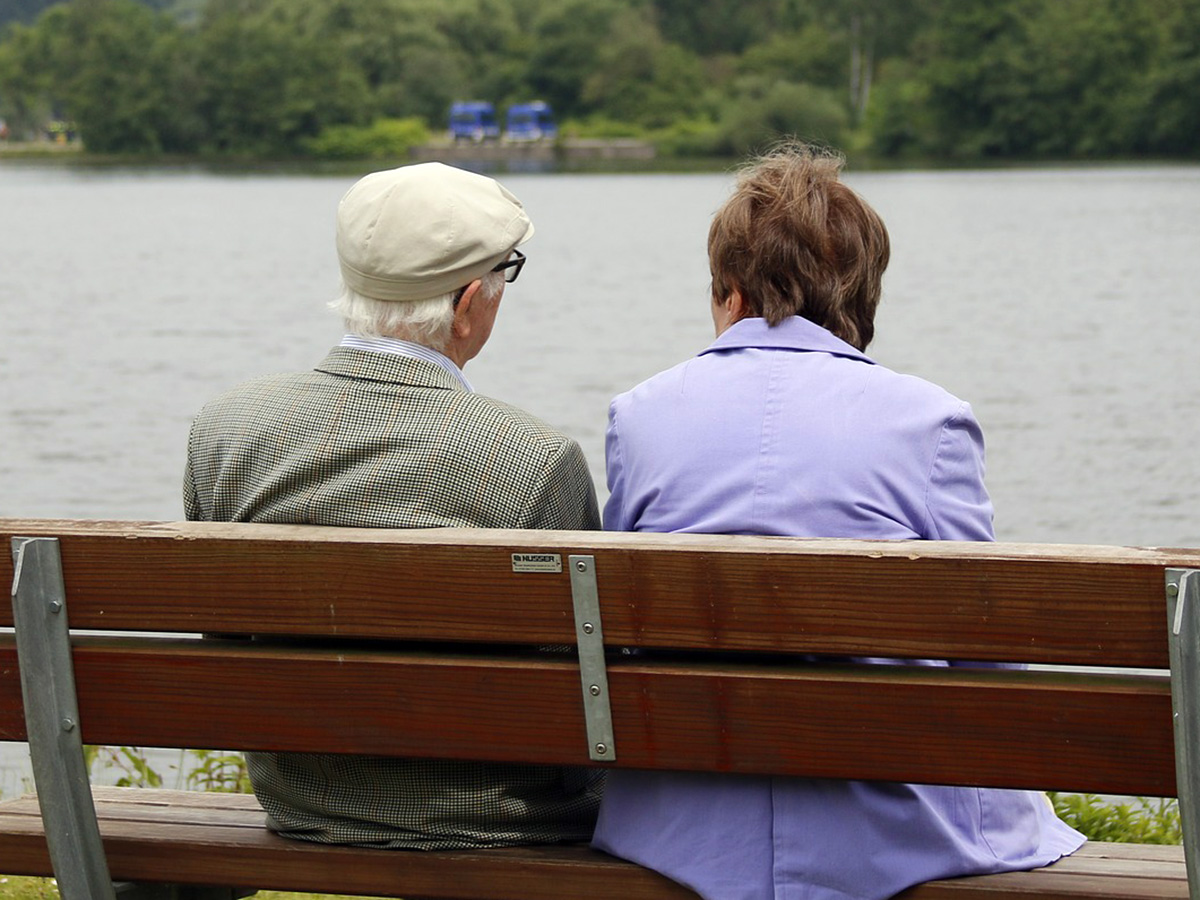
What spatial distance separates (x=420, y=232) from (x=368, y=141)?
9693 cm

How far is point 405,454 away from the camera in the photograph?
248 cm

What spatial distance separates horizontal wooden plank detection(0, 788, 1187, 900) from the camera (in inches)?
93.0

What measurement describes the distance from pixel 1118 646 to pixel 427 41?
353 feet

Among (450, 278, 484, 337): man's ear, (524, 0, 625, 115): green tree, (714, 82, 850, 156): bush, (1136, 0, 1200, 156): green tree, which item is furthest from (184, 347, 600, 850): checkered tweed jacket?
(524, 0, 625, 115): green tree

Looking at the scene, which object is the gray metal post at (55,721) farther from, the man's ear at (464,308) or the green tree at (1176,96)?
the green tree at (1176,96)

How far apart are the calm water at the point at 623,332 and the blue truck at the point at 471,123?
48262 millimetres

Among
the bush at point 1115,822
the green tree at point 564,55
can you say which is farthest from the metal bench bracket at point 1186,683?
the green tree at point 564,55

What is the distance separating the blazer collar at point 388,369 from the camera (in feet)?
8.43

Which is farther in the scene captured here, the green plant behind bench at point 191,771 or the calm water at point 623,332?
A: the calm water at point 623,332

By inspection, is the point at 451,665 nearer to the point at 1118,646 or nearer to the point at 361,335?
the point at 361,335

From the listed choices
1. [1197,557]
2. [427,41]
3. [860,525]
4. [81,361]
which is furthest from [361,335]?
[427,41]

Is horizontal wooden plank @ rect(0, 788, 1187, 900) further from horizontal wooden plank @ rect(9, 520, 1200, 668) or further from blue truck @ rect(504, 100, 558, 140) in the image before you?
blue truck @ rect(504, 100, 558, 140)

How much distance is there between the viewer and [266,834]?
8.65 feet

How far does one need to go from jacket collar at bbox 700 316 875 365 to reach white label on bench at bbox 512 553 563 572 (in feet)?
1.47
